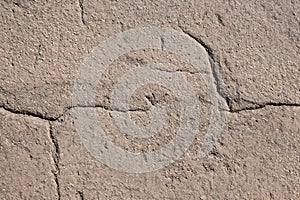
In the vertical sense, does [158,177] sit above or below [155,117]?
below

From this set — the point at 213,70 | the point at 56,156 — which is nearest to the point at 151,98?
the point at 213,70

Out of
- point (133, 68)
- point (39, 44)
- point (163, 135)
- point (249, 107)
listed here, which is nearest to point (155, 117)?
point (163, 135)

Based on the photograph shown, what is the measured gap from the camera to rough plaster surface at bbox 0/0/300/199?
211 centimetres

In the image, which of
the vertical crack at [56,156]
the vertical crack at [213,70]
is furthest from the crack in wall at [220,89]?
the vertical crack at [56,156]

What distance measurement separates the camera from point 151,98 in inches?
85.0

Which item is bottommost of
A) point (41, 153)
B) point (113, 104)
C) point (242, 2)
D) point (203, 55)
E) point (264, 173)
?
point (264, 173)

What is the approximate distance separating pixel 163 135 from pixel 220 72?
0.35 meters

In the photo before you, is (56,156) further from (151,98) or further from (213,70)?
(213,70)

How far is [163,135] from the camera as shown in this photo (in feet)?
7.03

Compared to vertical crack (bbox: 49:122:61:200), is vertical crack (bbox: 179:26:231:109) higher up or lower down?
higher up

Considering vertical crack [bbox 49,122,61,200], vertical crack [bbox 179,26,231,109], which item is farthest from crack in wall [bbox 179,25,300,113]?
vertical crack [bbox 49,122,61,200]

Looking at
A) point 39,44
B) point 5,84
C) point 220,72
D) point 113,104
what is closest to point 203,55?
point 220,72

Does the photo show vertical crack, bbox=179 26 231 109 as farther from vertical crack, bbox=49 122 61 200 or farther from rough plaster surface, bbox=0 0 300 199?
vertical crack, bbox=49 122 61 200

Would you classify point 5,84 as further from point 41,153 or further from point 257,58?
point 257,58
